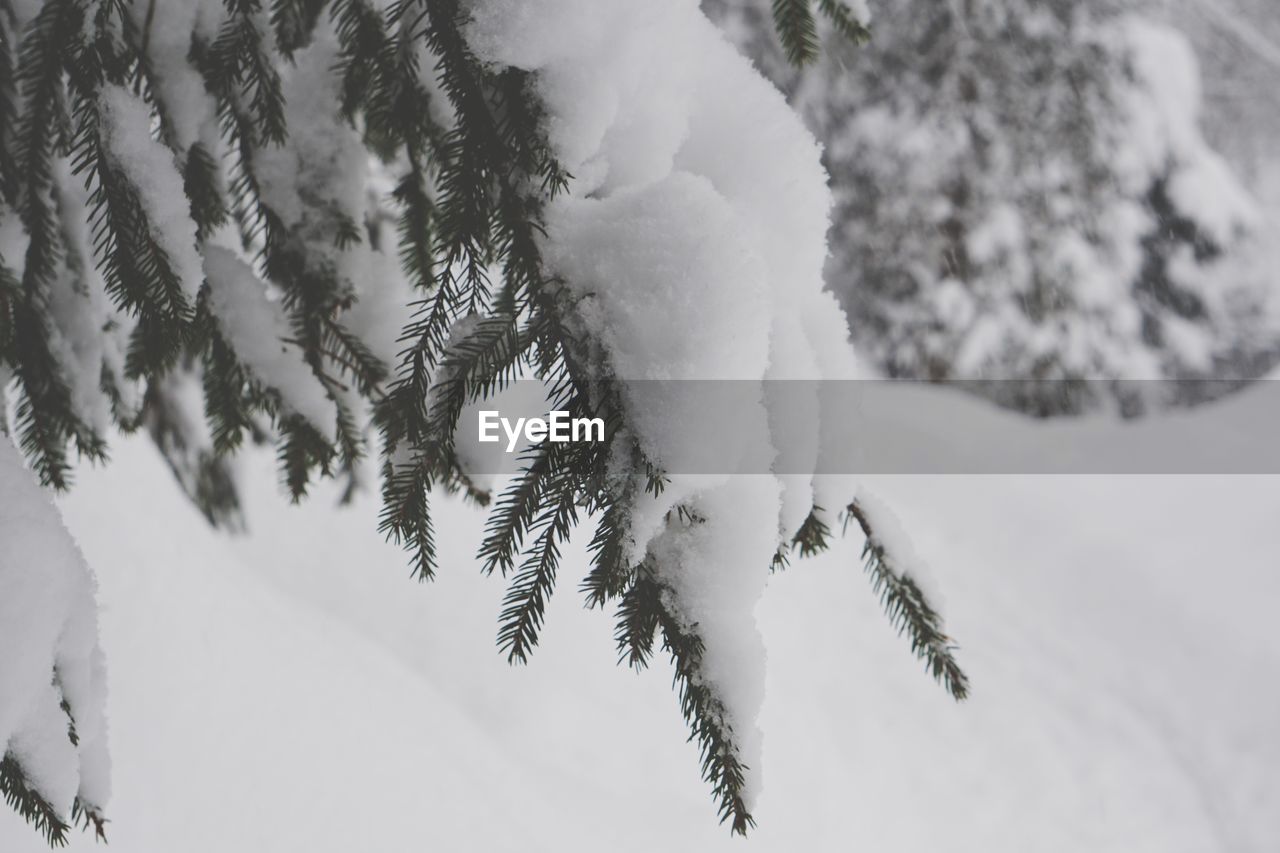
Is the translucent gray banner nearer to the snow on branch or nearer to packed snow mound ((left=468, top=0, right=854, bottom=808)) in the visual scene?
the snow on branch

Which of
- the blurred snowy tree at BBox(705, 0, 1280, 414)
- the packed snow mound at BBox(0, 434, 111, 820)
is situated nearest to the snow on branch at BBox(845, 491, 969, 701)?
the packed snow mound at BBox(0, 434, 111, 820)

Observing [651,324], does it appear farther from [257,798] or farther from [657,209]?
[257,798]

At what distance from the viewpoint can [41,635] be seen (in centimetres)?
129

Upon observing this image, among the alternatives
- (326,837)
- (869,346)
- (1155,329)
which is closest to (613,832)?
(326,837)

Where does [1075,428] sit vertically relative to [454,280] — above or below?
above

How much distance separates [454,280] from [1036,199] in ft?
30.5

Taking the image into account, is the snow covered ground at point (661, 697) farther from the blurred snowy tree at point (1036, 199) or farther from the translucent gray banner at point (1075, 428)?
the blurred snowy tree at point (1036, 199)

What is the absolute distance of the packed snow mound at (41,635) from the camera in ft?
4.13

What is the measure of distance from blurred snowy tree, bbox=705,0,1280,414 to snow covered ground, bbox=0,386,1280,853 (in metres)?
2.70

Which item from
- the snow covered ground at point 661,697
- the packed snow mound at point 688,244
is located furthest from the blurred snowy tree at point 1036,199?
the packed snow mound at point 688,244

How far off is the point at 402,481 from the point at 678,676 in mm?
422

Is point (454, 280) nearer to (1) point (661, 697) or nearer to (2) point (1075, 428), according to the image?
(1) point (661, 697)

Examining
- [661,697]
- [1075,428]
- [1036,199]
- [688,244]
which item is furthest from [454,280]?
[1075,428]

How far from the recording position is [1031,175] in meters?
9.02
